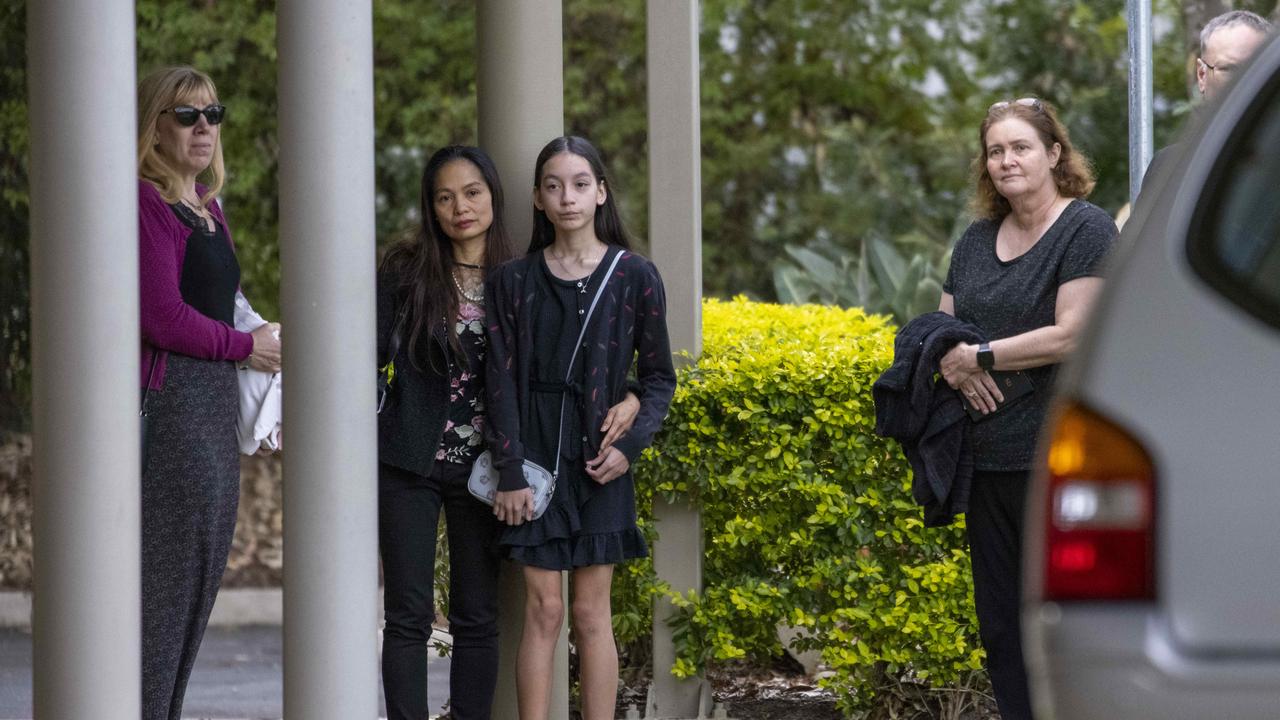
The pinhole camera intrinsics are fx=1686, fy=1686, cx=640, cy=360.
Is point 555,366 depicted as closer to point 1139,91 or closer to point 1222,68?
point 1222,68

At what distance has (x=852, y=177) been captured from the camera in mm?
16828

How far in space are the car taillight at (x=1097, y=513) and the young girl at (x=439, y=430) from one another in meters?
2.50

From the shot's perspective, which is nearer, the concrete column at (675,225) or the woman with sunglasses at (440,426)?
the woman with sunglasses at (440,426)

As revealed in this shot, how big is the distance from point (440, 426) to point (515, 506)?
31cm

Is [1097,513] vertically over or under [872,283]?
under

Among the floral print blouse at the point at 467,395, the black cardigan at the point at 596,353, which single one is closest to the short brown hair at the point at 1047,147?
the black cardigan at the point at 596,353

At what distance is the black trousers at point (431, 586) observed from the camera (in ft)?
14.9

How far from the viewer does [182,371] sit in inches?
167

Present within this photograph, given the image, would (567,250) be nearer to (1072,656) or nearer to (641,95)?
(1072,656)

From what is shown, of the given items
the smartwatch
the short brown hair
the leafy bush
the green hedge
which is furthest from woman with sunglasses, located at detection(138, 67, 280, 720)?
the leafy bush

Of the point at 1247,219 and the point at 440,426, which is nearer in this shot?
the point at 1247,219

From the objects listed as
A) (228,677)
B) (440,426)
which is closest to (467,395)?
(440,426)

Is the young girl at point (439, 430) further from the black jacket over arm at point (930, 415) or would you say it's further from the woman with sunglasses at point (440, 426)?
the black jacket over arm at point (930, 415)

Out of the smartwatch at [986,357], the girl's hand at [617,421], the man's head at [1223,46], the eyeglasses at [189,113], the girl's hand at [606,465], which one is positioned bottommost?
the girl's hand at [606,465]
